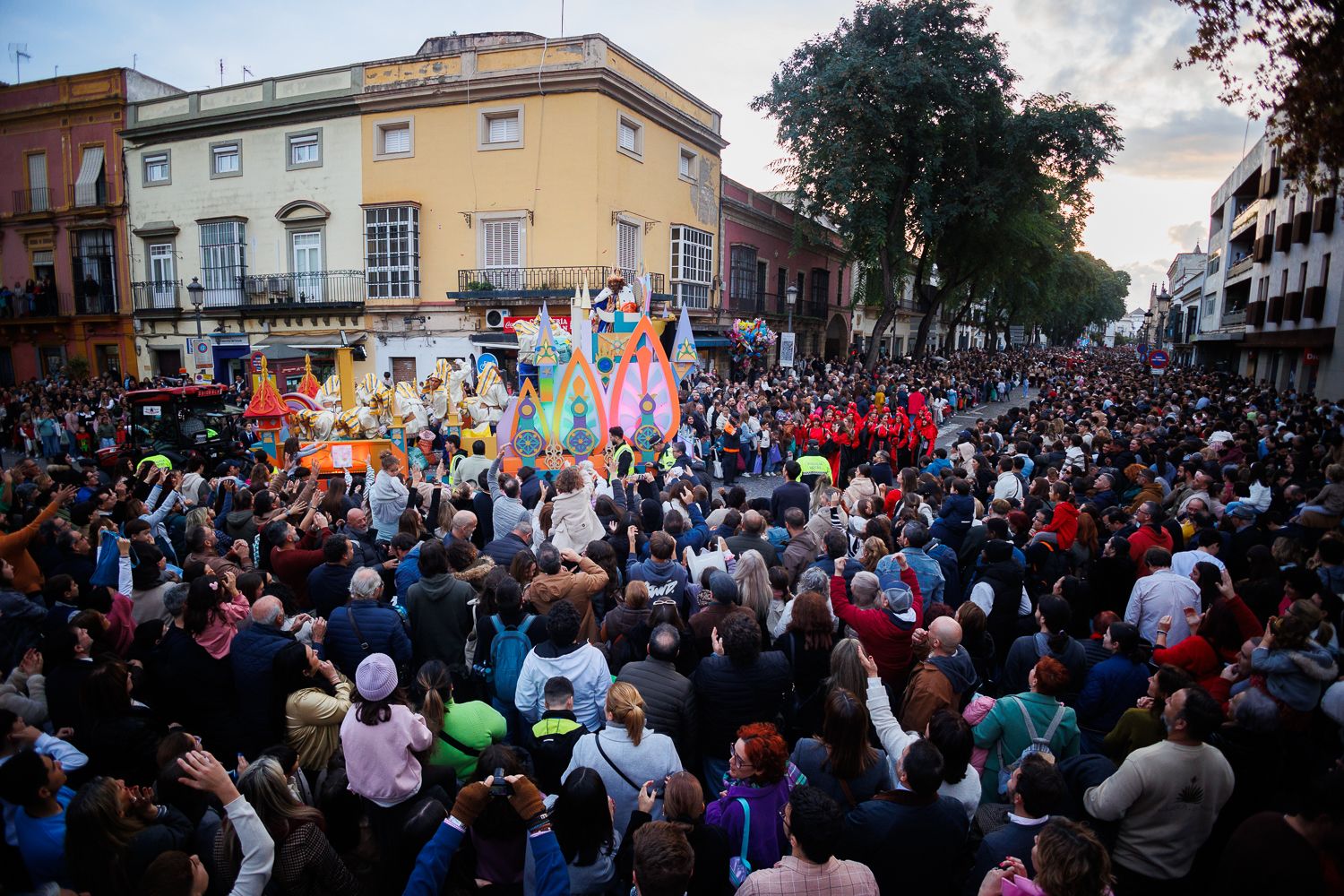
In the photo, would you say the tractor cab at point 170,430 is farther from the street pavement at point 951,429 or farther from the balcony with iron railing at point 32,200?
the balcony with iron railing at point 32,200

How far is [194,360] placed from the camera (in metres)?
25.6

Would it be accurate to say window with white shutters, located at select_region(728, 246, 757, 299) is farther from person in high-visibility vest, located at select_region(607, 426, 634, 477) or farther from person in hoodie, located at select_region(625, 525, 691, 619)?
person in hoodie, located at select_region(625, 525, 691, 619)

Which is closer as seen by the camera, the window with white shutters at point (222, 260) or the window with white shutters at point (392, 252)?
the window with white shutters at point (392, 252)

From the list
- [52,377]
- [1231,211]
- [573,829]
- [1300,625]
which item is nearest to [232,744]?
[573,829]

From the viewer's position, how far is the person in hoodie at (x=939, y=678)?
3.83 m

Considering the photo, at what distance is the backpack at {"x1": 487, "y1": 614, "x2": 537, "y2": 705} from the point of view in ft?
14.1

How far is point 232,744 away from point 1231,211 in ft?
138

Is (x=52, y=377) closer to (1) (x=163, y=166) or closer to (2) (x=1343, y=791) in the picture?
(1) (x=163, y=166)

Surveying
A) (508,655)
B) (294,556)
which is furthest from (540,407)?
(508,655)

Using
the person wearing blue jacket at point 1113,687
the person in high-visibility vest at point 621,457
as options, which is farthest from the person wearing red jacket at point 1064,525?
the person in high-visibility vest at point 621,457

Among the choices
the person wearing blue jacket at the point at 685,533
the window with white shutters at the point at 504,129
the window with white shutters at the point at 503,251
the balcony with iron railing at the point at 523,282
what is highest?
the window with white shutters at the point at 504,129

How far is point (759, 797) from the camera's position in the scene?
3.00 m

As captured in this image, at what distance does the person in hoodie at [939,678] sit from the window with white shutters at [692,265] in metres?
20.3

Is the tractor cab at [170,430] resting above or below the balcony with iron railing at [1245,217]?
below
